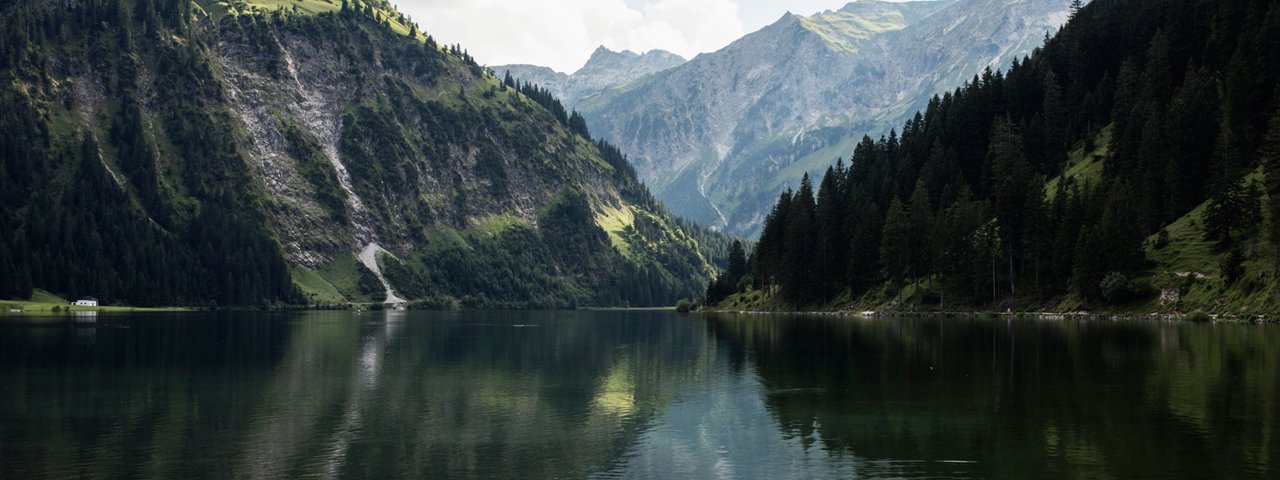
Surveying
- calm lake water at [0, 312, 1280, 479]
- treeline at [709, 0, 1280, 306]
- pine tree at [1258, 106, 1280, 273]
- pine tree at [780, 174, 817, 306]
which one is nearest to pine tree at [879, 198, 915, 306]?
treeline at [709, 0, 1280, 306]

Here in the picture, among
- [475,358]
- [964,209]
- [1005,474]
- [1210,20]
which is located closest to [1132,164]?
[964,209]

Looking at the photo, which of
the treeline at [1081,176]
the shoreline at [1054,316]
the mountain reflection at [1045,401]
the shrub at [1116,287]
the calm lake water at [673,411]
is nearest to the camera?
the mountain reflection at [1045,401]

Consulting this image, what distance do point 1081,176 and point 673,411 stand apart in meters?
129

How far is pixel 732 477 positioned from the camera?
36031 millimetres

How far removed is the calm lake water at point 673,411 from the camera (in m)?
37.5

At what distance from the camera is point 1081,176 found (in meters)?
160

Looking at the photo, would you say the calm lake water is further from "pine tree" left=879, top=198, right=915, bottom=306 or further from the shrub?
"pine tree" left=879, top=198, right=915, bottom=306

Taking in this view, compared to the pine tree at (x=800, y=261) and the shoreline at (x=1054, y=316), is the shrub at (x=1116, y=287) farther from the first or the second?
the pine tree at (x=800, y=261)

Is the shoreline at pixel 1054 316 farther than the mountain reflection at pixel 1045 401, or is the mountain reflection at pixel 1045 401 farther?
the shoreline at pixel 1054 316

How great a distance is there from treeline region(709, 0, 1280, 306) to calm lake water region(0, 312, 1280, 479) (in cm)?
3488

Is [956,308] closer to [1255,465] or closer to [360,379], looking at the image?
[360,379]

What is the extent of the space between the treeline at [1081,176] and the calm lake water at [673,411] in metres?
34.9

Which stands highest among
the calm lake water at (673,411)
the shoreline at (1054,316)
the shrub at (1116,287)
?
the shrub at (1116,287)

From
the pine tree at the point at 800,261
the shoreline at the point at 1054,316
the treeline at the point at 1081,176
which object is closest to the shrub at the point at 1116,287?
the treeline at the point at 1081,176
